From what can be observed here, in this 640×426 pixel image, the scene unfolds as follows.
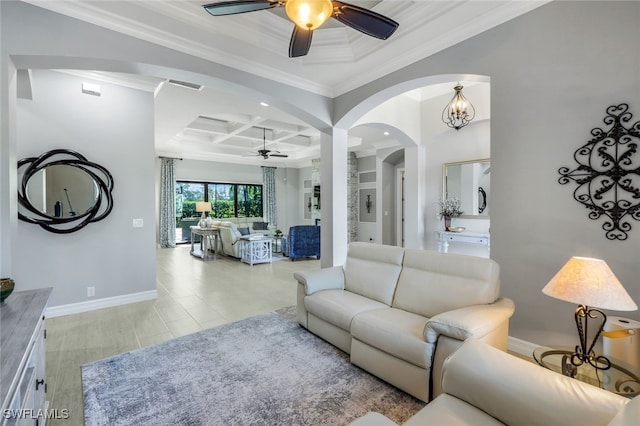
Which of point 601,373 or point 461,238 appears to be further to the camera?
point 461,238

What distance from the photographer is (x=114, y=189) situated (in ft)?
13.2

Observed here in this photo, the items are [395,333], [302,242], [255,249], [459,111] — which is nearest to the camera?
[395,333]

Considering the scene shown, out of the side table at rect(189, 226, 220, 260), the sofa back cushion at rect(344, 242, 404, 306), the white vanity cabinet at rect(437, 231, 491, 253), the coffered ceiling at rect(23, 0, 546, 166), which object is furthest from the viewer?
the side table at rect(189, 226, 220, 260)

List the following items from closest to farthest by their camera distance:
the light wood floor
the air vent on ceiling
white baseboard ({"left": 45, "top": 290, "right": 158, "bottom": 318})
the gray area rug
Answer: the gray area rug
the light wood floor
white baseboard ({"left": 45, "top": 290, "right": 158, "bottom": 318})
the air vent on ceiling

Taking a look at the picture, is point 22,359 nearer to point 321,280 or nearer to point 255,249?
point 321,280

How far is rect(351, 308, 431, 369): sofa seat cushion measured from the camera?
78.7 inches

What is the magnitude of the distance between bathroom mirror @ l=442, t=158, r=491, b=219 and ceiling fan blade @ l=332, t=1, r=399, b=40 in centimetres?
431

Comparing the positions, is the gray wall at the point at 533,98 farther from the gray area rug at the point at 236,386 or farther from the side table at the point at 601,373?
the gray area rug at the point at 236,386

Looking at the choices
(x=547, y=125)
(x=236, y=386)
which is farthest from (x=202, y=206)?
(x=547, y=125)

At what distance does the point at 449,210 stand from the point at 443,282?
3859 mm

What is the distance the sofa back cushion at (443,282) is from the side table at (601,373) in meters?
0.51

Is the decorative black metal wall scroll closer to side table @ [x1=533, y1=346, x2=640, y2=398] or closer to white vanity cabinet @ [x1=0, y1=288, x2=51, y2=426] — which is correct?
side table @ [x1=533, y1=346, x2=640, y2=398]

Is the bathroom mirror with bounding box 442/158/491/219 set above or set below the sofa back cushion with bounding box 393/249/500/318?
above

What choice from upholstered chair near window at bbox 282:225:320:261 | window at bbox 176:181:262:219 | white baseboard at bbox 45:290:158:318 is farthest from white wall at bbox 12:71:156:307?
window at bbox 176:181:262:219
